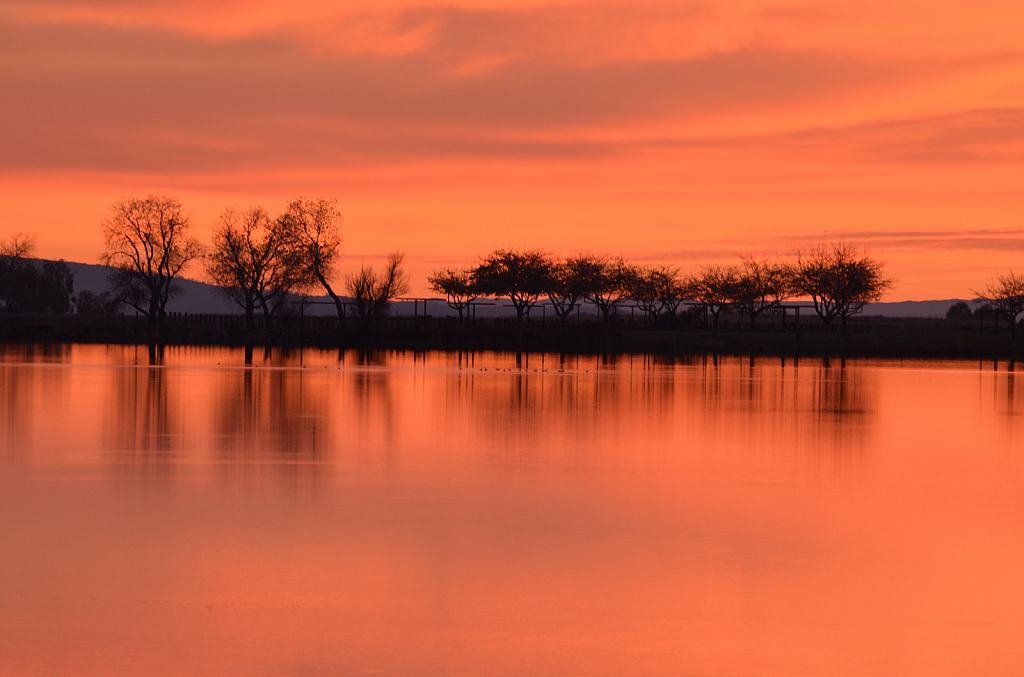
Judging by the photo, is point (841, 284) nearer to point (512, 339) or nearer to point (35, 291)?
point (512, 339)

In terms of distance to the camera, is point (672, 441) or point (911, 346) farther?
point (911, 346)

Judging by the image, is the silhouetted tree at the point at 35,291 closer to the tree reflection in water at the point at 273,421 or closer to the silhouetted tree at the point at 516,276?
the silhouetted tree at the point at 516,276

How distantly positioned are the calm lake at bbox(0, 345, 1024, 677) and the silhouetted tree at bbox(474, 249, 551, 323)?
343ft

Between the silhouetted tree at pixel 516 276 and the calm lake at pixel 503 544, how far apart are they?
4115 inches

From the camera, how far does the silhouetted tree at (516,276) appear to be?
5118 inches

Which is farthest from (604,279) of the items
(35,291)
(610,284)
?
(35,291)

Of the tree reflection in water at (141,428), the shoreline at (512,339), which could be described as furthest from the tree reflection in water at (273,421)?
the shoreline at (512,339)

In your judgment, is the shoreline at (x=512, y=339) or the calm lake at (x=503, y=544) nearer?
the calm lake at (x=503, y=544)

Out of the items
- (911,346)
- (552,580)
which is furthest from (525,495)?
(911,346)

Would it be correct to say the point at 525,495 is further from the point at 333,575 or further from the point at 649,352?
the point at 649,352

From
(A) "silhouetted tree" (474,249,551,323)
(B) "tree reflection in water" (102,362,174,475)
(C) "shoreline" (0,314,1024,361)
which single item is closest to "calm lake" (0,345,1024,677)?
(B) "tree reflection in water" (102,362,174,475)

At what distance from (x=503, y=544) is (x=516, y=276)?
12050cm

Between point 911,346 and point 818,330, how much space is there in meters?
27.6

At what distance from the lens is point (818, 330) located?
10769 centimetres
